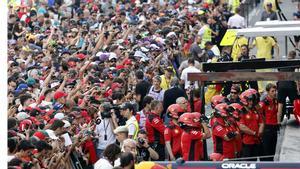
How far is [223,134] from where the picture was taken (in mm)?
18281

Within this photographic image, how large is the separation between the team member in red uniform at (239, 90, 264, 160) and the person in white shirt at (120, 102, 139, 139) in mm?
1616

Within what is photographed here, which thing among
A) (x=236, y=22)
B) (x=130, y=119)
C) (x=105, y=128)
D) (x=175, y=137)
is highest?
(x=130, y=119)

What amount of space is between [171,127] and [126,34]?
14.0m

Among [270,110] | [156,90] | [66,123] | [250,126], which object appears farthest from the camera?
[156,90]

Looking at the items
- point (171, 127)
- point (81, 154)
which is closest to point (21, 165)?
point (81, 154)

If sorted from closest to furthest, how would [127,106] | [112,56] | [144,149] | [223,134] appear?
[144,149], [223,134], [127,106], [112,56]

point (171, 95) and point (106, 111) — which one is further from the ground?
point (106, 111)

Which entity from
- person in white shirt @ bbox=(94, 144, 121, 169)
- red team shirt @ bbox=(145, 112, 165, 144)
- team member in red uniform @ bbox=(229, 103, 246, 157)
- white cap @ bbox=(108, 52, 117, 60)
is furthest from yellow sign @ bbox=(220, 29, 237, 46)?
person in white shirt @ bbox=(94, 144, 121, 169)

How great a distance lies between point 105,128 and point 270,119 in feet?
9.74

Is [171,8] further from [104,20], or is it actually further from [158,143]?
[158,143]

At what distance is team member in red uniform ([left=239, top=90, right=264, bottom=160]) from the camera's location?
63.1 feet

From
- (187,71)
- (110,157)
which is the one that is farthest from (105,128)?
(187,71)

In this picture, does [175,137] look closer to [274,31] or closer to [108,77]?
[274,31]

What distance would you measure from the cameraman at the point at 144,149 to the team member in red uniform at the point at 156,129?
3.90 ft
